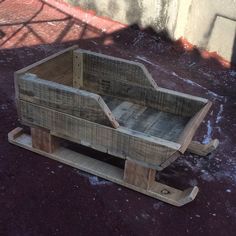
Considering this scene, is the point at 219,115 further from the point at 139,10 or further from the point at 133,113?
the point at 139,10

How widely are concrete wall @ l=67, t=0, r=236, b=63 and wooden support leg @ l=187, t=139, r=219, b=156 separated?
2.90m

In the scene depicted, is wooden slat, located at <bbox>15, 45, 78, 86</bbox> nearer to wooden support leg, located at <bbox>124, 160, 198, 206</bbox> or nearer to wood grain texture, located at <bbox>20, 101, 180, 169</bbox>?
wood grain texture, located at <bbox>20, 101, 180, 169</bbox>

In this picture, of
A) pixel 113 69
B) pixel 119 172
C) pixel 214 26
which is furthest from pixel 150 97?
pixel 214 26

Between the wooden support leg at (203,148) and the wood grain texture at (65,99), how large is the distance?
1305 millimetres

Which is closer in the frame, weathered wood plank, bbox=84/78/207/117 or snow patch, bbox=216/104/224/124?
weathered wood plank, bbox=84/78/207/117

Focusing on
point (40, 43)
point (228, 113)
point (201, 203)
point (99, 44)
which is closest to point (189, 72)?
point (228, 113)

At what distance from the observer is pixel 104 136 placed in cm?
377

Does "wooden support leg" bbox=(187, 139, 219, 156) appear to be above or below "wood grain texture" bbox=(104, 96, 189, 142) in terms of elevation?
below

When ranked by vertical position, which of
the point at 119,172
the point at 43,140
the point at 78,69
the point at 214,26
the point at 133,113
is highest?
the point at 78,69

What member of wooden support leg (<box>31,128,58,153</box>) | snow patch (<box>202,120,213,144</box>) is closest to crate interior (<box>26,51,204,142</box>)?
wooden support leg (<box>31,128,58,153</box>)

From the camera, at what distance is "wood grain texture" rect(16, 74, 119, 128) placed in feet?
12.0

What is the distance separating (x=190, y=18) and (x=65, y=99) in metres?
4.43

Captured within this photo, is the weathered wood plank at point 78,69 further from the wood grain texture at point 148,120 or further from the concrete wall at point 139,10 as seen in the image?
the concrete wall at point 139,10

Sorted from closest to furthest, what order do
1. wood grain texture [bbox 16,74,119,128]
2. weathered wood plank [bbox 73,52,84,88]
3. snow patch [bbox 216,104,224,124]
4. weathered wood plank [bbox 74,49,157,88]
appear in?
wood grain texture [bbox 16,74,119,128] < weathered wood plank [bbox 74,49,157,88] < weathered wood plank [bbox 73,52,84,88] < snow patch [bbox 216,104,224,124]
